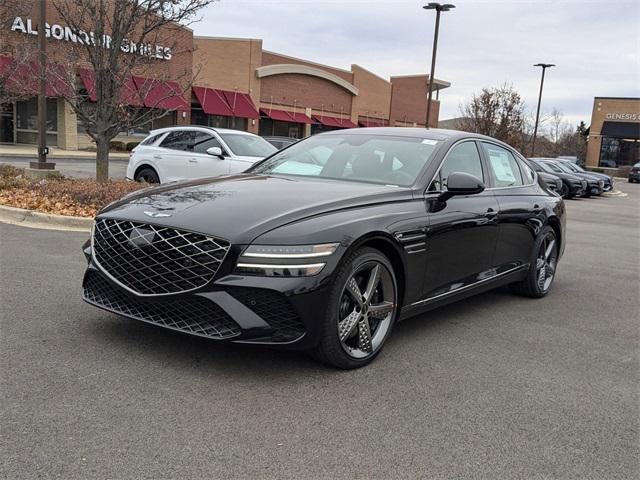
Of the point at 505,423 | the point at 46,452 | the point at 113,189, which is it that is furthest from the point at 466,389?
the point at 113,189

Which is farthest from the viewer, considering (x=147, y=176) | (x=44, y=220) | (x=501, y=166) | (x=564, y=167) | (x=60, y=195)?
(x=564, y=167)

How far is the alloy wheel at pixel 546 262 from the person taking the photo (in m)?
6.39

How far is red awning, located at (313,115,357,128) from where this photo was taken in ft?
150

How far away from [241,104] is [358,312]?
36.3m

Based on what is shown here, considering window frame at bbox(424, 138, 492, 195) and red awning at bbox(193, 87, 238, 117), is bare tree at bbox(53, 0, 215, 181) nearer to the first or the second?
window frame at bbox(424, 138, 492, 195)

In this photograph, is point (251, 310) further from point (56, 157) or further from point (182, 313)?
point (56, 157)

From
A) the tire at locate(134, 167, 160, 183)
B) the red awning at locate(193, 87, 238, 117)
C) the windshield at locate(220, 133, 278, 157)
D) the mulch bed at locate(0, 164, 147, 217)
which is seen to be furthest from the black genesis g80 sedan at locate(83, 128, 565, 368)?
the red awning at locate(193, 87, 238, 117)

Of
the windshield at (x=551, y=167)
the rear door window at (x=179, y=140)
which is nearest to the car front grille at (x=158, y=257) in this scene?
the rear door window at (x=179, y=140)

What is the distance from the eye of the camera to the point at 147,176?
496 inches

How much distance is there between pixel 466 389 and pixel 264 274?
1492 millimetres

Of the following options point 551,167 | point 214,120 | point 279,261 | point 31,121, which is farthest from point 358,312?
point 214,120

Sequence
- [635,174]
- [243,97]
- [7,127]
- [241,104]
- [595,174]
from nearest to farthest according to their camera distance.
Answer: [595,174] < [7,127] < [241,104] < [243,97] < [635,174]

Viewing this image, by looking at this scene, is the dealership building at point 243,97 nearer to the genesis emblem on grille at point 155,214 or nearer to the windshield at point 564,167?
the windshield at point 564,167

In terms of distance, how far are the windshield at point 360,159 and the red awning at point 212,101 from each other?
32.1m
